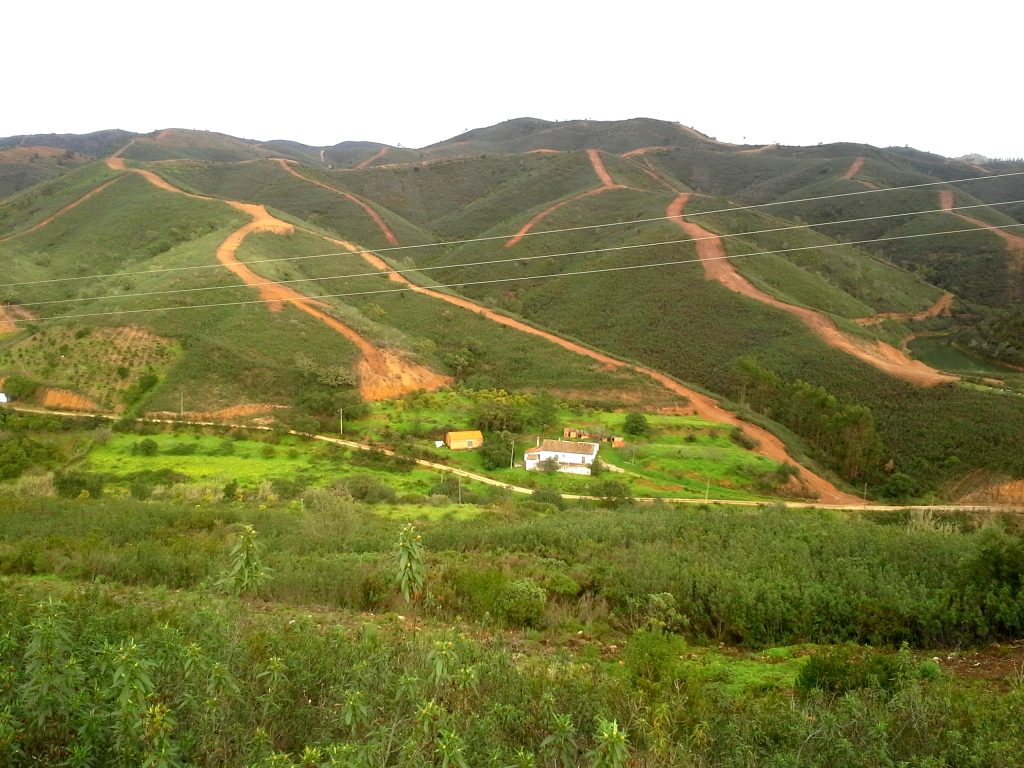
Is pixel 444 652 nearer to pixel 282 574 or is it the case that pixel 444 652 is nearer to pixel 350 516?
pixel 282 574

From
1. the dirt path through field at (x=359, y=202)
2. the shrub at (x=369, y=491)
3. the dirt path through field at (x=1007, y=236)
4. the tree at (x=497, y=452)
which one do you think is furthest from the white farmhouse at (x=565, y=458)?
the dirt path through field at (x=1007, y=236)

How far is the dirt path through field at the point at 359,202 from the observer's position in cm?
8269

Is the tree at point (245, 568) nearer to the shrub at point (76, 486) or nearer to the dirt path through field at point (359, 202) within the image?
the shrub at point (76, 486)

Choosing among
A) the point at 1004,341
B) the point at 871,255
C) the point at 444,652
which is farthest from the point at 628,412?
the point at 871,255

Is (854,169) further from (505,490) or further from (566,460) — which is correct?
(505,490)

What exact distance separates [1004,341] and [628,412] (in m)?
39.8

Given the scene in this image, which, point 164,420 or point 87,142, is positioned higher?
point 87,142

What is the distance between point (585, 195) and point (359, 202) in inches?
1329

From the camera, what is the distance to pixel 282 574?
1062cm

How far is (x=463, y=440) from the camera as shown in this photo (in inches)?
1115

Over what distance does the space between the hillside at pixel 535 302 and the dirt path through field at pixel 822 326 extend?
0.26 metres

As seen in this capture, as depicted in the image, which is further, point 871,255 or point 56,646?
point 871,255

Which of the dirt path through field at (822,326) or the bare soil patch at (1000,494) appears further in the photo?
the dirt path through field at (822,326)

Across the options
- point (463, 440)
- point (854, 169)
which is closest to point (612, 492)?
point (463, 440)
